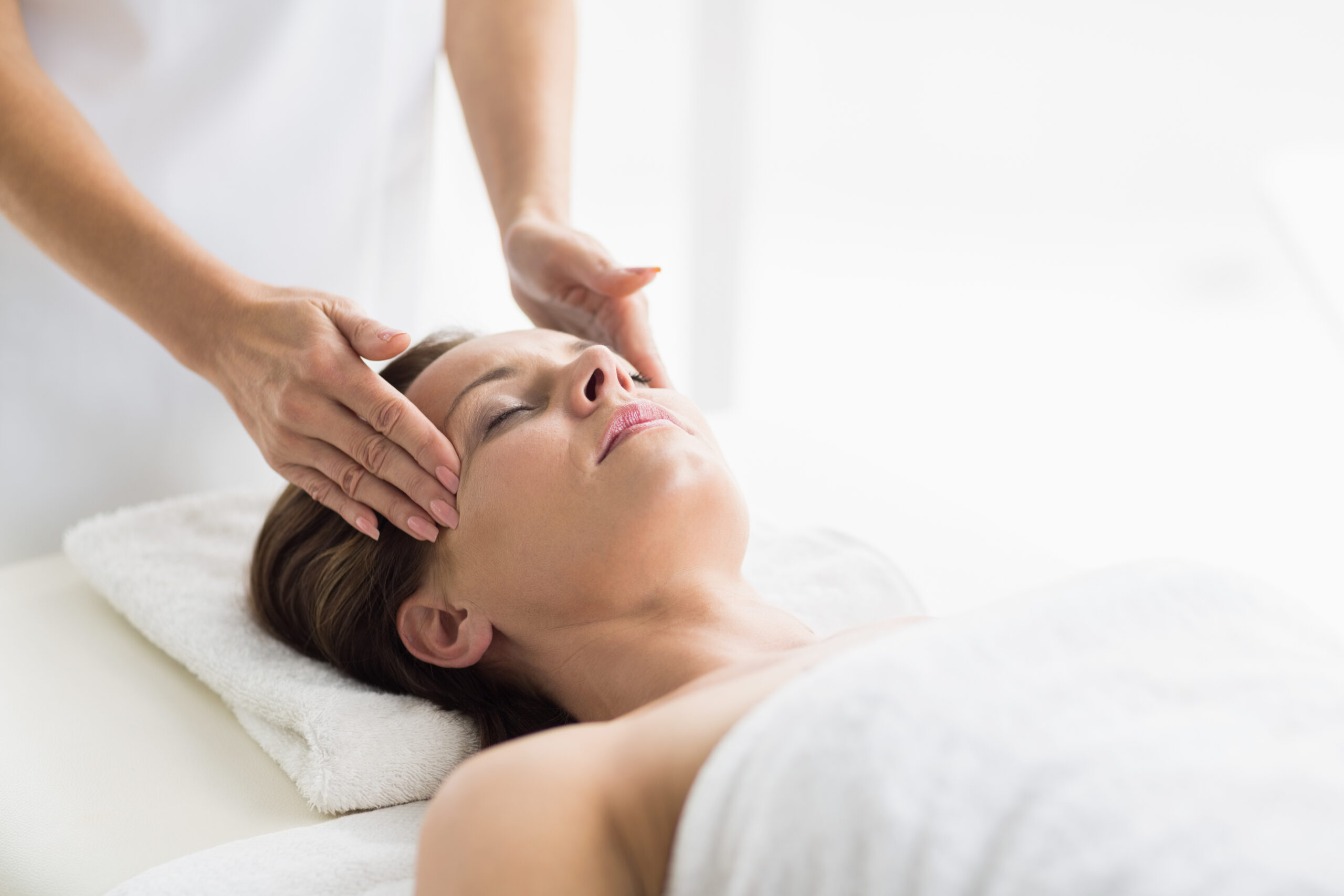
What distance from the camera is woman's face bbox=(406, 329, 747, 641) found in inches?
42.0

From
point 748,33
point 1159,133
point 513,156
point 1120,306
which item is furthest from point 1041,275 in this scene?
point 513,156

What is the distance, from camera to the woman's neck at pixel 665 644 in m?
1.05

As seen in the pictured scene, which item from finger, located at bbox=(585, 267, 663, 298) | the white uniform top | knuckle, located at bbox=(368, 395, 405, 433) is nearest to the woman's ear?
knuckle, located at bbox=(368, 395, 405, 433)

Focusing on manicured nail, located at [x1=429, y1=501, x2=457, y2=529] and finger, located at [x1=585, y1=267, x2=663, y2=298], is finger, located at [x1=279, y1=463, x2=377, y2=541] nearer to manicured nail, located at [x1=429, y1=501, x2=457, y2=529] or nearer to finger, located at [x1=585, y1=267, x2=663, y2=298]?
manicured nail, located at [x1=429, y1=501, x2=457, y2=529]

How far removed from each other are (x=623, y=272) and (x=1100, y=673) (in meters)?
0.78

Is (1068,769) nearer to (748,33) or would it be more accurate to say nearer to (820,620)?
(820,620)

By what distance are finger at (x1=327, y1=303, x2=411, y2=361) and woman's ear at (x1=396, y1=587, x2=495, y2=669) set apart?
0.86 feet

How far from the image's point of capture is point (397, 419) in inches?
41.6

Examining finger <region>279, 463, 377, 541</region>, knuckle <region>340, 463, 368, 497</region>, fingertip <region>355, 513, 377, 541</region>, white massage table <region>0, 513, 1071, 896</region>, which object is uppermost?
knuckle <region>340, 463, 368, 497</region>

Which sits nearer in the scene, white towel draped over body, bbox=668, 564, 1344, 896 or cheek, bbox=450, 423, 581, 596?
white towel draped over body, bbox=668, 564, 1344, 896

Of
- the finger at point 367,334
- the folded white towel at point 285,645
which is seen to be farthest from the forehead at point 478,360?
the folded white towel at point 285,645

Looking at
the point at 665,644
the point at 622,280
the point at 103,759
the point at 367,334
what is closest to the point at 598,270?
the point at 622,280

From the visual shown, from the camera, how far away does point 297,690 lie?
44.8 inches

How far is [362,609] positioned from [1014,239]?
3.38 m
